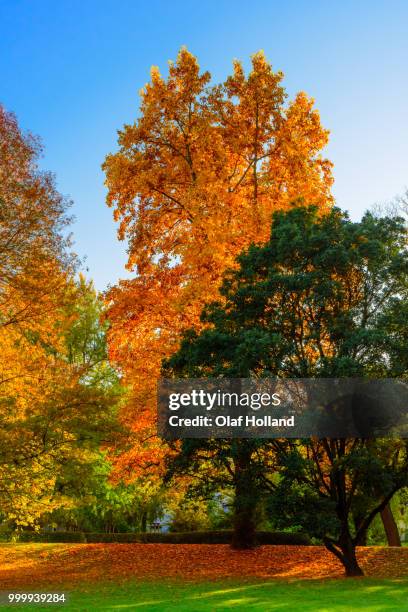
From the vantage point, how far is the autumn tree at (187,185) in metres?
19.7

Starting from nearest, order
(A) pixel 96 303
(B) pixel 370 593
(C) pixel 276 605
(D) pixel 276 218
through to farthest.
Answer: (C) pixel 276 605 → (B) pixel 370 593 → (D) pixel 276 218 → (A) pixel 96 303

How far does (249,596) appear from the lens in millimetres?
13125

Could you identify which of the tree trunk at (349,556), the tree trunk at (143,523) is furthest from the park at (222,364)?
the tree trunk at (143,523)

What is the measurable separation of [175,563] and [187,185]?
12.4 meters

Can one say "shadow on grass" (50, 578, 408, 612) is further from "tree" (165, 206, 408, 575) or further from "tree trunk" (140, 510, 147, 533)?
"tree trunk" (140, 510, 147, 533)

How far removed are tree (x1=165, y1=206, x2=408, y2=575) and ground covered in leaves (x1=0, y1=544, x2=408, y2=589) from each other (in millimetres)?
2350

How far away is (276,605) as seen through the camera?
11461 mm

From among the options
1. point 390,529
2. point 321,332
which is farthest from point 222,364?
point 390,529

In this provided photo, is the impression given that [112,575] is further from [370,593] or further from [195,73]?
[195,73]

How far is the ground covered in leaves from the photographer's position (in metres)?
17.1

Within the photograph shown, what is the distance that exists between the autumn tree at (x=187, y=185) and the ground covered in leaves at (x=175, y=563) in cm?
317

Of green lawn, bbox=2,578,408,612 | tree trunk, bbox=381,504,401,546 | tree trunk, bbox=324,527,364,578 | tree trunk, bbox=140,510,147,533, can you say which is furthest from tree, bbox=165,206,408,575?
tree trunk, bbox=140,510,147,533

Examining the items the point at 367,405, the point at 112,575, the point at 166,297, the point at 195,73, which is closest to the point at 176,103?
the point at 195,73

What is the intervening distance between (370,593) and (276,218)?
8.89 meters
